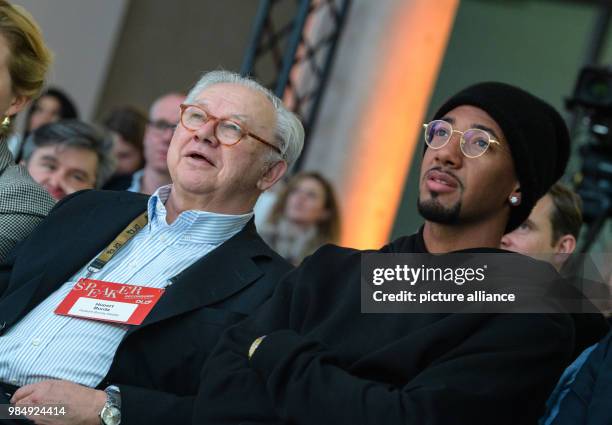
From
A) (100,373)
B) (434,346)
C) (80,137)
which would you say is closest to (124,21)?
(80,137)

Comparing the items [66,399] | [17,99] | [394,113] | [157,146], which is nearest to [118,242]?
[66,399]

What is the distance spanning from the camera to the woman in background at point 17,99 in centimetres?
312

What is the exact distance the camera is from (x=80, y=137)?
412cm

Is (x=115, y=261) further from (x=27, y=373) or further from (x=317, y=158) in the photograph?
(x=317, y=158)

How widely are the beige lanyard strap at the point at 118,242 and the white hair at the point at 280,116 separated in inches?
16.2

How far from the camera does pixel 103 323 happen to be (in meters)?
2.78

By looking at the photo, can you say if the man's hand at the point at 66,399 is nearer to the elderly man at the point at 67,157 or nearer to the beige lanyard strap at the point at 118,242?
the beige lanyard strap at the point at 118,242

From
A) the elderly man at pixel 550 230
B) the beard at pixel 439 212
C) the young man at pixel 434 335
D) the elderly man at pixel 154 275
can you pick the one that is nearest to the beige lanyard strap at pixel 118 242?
the elderly man at pixel 154 275

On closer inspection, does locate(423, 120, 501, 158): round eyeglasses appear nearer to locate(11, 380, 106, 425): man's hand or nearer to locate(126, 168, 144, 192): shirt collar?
locate(11, 380, 106, 425): man's hand

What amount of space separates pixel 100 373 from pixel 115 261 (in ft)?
1.22

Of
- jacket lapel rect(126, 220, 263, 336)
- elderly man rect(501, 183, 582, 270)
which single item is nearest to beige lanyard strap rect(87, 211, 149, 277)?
jacket lapel rect(126, 220, 263, 336)

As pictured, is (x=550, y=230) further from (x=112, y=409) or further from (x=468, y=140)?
(x=112, y=409)

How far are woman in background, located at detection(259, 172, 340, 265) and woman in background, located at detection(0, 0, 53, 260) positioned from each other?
2.25 meters

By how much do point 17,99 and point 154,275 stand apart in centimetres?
90
